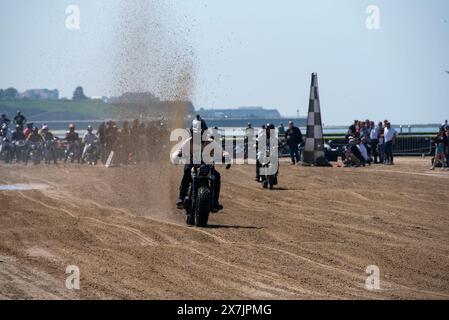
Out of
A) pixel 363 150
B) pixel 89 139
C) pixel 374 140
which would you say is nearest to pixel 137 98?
pixel 363 150

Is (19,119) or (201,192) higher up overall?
(19,119)

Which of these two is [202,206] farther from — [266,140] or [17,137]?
[17,137]

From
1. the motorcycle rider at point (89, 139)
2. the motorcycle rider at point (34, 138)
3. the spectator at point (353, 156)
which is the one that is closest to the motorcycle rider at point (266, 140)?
the spectator at point (353, 156)

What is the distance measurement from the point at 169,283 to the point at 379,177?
67.5 feet

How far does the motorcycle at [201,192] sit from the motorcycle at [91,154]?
25750 mm

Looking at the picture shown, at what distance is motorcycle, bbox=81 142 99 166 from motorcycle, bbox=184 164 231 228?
25.8 m

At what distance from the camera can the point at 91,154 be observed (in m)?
42.9

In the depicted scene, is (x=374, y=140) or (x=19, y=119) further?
(x=19, y=119)

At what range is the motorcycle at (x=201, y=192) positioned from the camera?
670 inches

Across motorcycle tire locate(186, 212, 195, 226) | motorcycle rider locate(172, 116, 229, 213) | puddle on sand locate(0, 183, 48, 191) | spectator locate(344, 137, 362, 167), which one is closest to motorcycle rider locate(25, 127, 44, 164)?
spectator locate(344, 137, 362, 167)

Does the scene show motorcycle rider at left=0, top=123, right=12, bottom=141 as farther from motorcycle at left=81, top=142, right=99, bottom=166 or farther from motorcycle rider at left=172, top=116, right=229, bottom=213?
motorcycle rider at left=172, top=116, right=229, bottom=213

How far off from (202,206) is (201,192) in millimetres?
248

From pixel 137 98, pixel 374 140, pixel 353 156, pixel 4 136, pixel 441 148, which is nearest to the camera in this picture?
pixel 137 98
